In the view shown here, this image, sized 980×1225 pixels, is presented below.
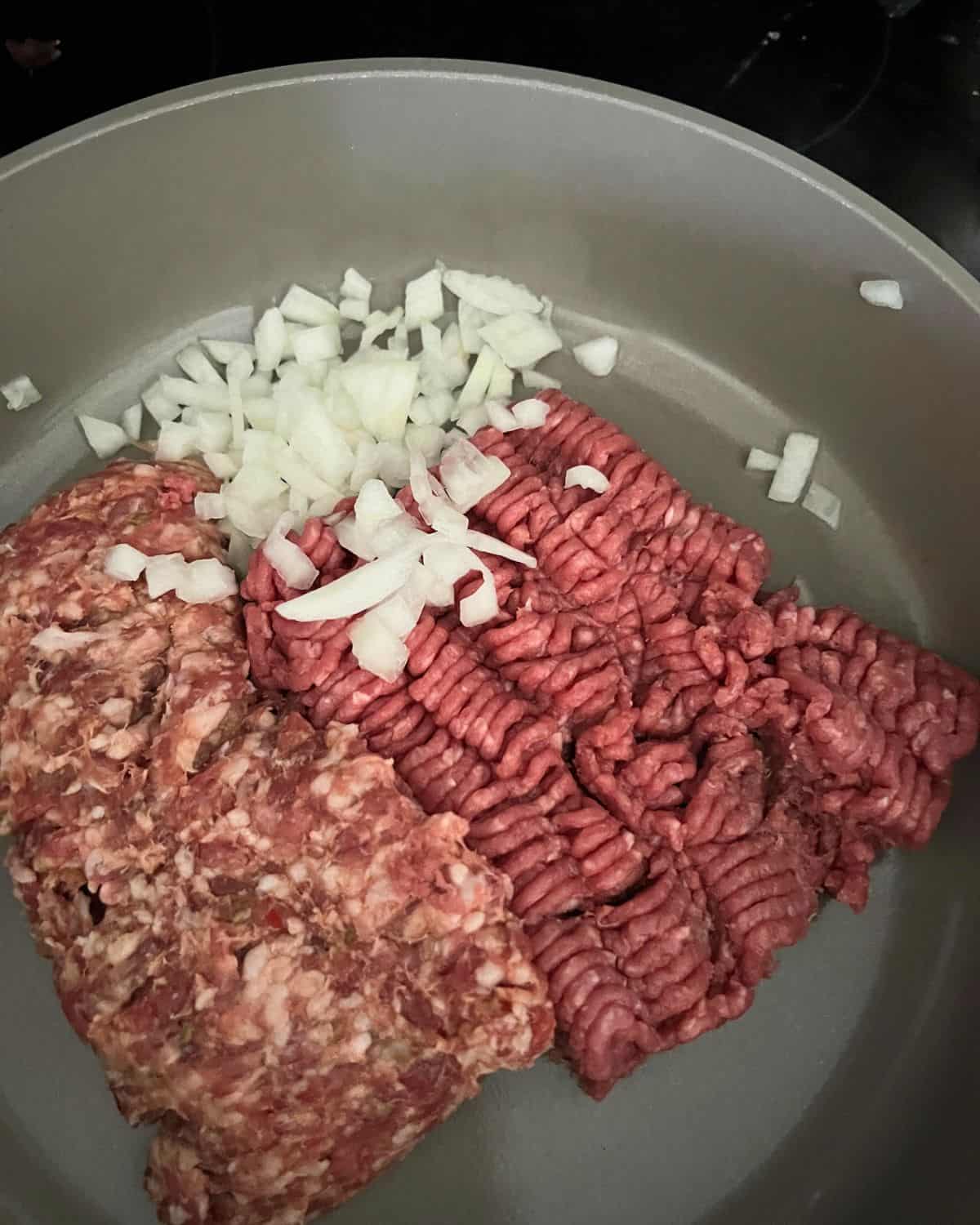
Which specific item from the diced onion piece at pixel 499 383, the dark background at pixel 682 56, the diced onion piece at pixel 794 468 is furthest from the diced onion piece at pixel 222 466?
the diced onion piece at pixel 794 468

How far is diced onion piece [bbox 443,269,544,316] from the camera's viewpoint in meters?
3.41

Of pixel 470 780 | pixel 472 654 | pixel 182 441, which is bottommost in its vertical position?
pixel 470 780

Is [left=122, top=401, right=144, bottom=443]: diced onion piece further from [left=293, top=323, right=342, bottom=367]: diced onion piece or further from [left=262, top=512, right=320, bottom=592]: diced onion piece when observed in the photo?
[left=262, top=512, right=320, bottom=592]: diced onion piece

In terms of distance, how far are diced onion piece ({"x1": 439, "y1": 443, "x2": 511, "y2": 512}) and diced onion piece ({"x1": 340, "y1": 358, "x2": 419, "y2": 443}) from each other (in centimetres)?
40

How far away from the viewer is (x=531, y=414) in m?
2.99

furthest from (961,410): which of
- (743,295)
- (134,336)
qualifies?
(134,336)

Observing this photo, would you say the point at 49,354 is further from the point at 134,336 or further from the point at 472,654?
the point at 472,654

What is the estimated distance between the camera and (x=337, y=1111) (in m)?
2.14

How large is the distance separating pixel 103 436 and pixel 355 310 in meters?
0.96

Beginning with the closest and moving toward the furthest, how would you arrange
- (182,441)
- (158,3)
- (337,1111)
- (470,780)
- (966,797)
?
(337,1111)
(470,780)
(966,797)
(182,441)
(158,3)

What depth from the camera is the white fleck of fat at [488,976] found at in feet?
6.89

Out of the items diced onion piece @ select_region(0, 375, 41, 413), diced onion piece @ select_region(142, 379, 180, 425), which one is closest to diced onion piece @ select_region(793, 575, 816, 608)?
diced onion piece @ select_region(142, 379, 180, 425)

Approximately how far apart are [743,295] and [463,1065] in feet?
8.20

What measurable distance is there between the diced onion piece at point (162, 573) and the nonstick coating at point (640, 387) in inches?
40.7
